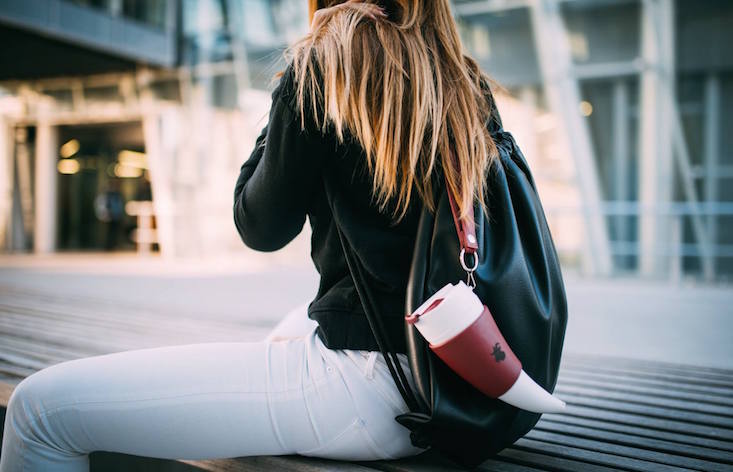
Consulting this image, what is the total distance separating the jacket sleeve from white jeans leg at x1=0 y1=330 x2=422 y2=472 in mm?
313

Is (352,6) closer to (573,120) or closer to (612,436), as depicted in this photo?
(612,436)

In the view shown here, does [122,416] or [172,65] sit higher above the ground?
[172,65]

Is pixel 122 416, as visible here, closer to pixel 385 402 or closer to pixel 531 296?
pixel 385 402

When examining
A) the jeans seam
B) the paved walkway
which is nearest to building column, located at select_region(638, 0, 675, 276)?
the paved walkway

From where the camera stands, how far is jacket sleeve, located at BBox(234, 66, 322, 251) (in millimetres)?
1375

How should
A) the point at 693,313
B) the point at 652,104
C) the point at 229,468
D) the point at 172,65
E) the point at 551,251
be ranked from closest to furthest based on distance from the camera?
the point at 551,251 → the point at 229,468 → the point at 693,313 → the point at 652,104 → the point at 172,65

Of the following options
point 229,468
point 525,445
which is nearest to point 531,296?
point 525,445

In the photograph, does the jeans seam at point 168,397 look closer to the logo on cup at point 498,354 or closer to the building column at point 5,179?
the logo on cup at point 498,354

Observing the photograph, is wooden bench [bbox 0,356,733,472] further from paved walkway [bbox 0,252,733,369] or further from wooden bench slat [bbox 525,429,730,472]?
paved walkway [bbox 0,252,733,369]

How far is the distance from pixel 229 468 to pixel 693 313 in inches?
217

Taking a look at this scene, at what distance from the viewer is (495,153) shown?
1.45 metres

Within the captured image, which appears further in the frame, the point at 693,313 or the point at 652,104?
the point at 652,104

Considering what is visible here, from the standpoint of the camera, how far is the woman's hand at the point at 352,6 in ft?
4.52

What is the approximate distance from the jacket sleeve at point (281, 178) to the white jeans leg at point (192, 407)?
313 millimetres
